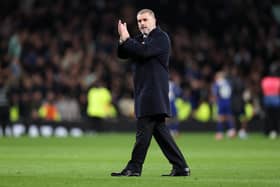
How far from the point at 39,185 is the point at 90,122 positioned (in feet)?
79.8

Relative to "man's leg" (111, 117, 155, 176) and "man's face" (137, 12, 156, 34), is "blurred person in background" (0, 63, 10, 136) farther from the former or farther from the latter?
"man's face" (137, 12, 156, 34)

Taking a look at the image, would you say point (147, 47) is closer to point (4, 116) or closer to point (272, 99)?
point (272, 99)

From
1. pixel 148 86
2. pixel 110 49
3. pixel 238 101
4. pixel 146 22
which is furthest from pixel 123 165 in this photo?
pixel 110 49

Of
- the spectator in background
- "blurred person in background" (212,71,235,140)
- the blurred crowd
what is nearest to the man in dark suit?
"blurred person in background" (212,71,235,140)

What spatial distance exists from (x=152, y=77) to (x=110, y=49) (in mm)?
26319

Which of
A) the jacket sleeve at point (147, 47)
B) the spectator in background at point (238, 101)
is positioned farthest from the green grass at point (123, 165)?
the spectator in background at point (238, 101)

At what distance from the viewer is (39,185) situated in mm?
13680

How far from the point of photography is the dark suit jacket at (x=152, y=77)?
15.3 meters

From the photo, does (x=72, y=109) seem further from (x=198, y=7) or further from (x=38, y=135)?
(x=198, y=7)

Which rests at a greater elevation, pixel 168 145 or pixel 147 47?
pixel 147 47

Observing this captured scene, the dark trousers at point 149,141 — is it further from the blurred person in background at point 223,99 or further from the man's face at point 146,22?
the blurred person in background at point 223,99

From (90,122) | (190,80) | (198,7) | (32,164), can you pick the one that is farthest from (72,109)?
(32,164)

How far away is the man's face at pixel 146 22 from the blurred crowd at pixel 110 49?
21.3 m

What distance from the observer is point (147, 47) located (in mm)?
15086
